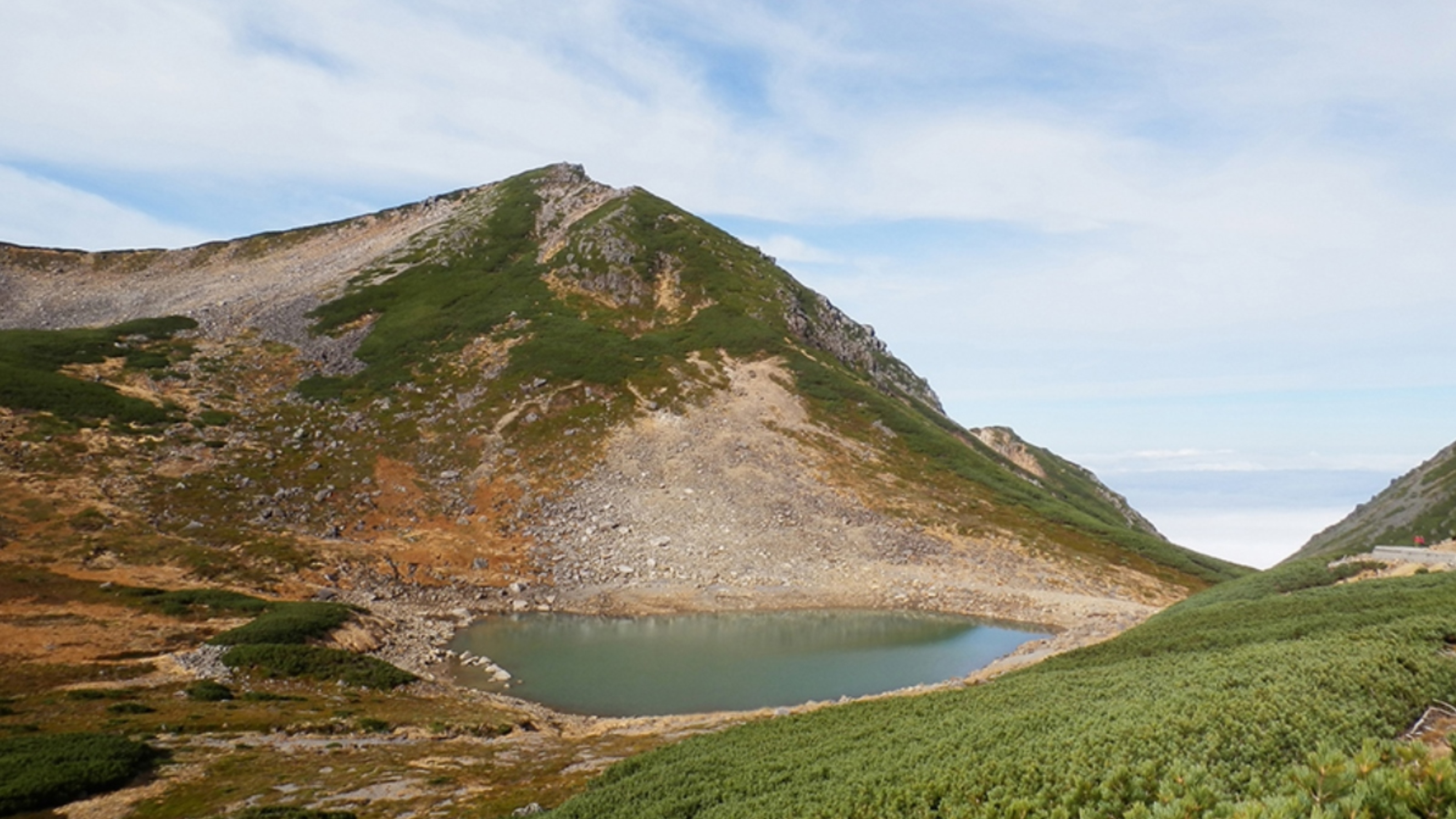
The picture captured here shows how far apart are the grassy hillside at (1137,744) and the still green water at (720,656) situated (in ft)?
54.6

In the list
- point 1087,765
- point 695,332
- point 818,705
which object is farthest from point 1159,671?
point 695,332

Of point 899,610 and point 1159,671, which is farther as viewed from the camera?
point 899,610

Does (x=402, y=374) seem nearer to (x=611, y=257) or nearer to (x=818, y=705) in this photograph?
(x=611, y=257)

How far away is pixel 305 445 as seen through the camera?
79000mm

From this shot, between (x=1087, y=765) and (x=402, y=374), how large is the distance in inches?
3846

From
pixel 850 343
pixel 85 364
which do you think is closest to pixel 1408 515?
pixel 850 343

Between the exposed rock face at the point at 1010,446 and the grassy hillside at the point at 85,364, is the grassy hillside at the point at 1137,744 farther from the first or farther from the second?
the exposed rock face at the point at 1010,446

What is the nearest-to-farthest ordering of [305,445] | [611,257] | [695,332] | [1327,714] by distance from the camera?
[1327,714], [305,445], [695,332], [611,257]

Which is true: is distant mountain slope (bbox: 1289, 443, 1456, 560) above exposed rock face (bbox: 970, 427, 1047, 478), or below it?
below

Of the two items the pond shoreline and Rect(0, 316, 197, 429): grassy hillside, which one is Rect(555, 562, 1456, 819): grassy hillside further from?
Rect(0, 316, 197, 429): grassy hillside

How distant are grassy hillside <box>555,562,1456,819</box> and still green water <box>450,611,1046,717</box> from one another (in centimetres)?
1664

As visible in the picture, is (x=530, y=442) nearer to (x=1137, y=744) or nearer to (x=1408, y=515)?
(x=1137, y=744)

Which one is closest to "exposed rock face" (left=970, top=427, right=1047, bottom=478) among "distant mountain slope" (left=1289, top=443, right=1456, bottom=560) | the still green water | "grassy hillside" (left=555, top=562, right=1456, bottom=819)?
"distant mountain slope" (left=1289, top=443, right=1456, bottom=560)

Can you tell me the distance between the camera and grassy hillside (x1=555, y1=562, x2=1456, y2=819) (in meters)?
9.31
